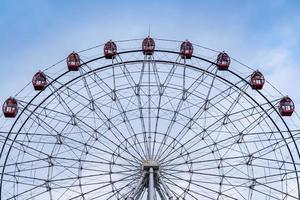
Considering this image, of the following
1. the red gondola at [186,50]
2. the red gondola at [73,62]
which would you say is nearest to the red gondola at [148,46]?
the red gondola at [186,50]

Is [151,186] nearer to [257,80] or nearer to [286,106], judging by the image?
[257,80]

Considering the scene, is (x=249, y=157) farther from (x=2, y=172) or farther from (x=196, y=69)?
(x=2, y=172)

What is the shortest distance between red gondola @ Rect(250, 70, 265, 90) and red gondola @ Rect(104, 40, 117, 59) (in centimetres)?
809

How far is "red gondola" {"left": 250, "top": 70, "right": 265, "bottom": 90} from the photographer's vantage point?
1746 inches

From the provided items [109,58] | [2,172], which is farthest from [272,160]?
[2,172]

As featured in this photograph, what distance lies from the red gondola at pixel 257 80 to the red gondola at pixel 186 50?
382cm

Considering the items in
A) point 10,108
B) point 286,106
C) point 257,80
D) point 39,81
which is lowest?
point 286,106

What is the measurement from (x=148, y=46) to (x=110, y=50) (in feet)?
7.28

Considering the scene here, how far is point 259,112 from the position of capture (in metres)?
44.4

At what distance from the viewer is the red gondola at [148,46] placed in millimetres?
44719

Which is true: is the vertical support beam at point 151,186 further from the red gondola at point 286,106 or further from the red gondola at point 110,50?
the red gondola at point 286,106

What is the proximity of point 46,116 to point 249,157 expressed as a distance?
11881mm

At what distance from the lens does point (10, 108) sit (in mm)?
44094

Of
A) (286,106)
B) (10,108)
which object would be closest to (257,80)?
(286,106)
